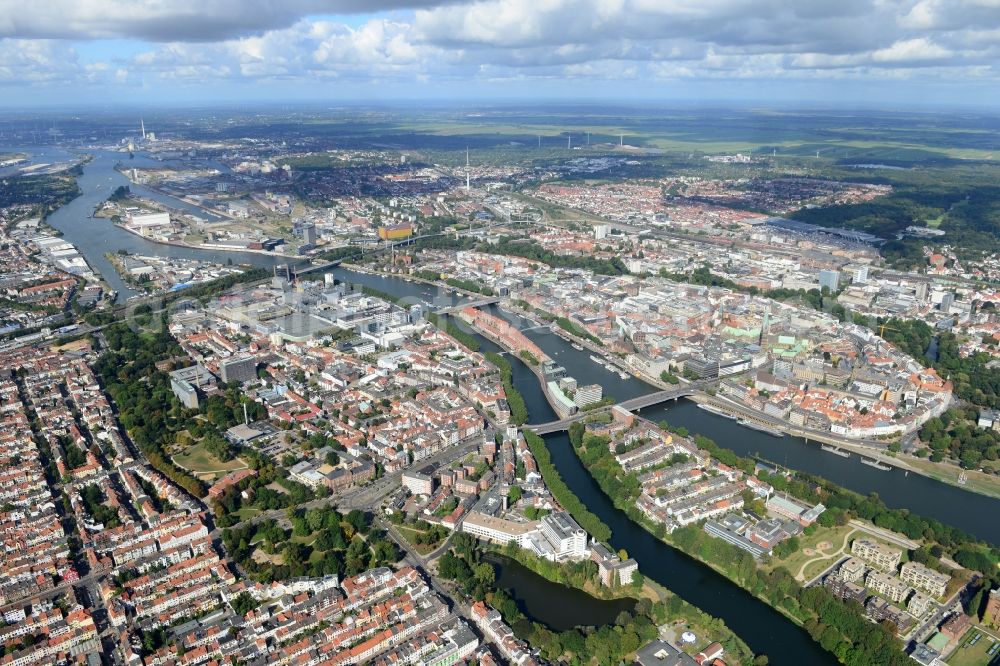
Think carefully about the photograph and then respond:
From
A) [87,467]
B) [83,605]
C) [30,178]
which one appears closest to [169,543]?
[83,605]

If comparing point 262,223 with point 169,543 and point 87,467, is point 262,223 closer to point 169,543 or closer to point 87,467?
point 87,467

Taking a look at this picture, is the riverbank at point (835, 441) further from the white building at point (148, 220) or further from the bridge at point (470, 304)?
the white building at point (148, 220)

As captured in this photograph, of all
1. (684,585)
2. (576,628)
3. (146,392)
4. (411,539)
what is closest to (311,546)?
(411,539)

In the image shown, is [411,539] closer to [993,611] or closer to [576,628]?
[576,628]

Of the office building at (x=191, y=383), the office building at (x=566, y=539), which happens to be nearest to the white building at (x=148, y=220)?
the office building at (x=191, y=383)

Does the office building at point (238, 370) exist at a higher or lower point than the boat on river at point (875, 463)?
higher

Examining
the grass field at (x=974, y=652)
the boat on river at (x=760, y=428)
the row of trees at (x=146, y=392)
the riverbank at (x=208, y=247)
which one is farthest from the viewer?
the riverbank at (x=208, y=247)

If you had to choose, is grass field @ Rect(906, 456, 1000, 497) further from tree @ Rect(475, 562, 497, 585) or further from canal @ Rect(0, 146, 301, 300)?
canal @ Rect(0, 146, 301, 300)
